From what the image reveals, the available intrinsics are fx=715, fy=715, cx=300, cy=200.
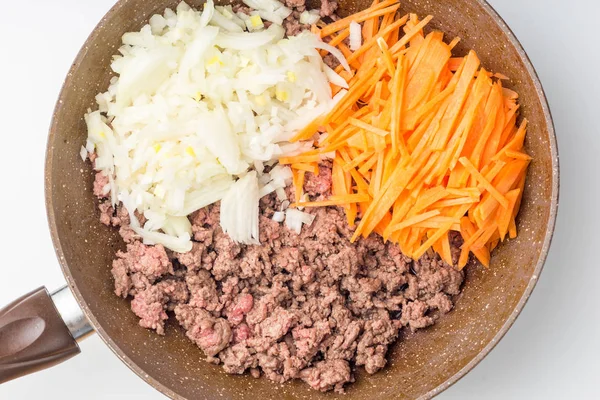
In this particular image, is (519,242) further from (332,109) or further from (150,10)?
(150,10)

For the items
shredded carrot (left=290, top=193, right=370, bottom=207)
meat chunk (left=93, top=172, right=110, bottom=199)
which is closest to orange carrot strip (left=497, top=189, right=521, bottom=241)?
shredded carrot (left=290, top=193, right=370, bottom=207)

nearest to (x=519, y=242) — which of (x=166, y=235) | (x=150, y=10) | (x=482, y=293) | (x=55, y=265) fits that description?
(x=482, y=293)

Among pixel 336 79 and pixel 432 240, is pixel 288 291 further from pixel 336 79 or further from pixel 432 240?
pixel 336 79

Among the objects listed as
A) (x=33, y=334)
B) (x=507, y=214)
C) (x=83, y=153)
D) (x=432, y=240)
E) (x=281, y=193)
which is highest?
(x=507, y=214)

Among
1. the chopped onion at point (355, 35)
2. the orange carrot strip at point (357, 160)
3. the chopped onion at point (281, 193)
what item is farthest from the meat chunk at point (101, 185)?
the chopped onion at point (355, 35)

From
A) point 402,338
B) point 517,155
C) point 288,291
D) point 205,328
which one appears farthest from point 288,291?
point 517,155

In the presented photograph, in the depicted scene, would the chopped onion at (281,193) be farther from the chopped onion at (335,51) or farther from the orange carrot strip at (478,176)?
the orange carrot strip at (478,176)
